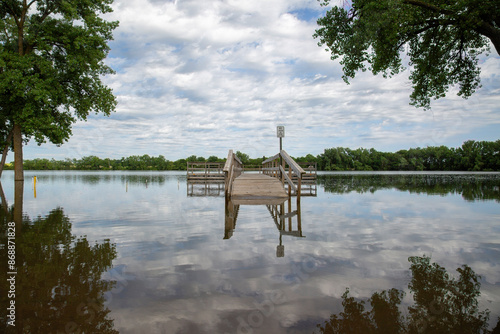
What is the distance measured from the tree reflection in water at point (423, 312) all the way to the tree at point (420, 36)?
9567 millimetres

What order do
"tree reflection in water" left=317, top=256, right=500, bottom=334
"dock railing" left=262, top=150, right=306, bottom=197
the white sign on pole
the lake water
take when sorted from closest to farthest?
"tree reflection in water" left=317, top=256, right=500, bottom=334 < the lake water < "dock railing" left=262, top=150, right=306, bottom=197 < the white sign on pole

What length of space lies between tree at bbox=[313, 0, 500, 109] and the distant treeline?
7046 centimetres

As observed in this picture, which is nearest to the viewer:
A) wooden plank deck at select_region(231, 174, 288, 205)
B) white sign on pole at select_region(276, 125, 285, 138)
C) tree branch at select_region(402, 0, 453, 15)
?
tree branch at select_region(402, 0, 453, 15)

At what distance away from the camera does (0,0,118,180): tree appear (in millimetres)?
19797

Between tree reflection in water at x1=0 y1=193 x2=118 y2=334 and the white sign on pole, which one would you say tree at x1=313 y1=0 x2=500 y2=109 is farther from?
tree reflection in water at x1=0 y1=193 x2=118 y2=334

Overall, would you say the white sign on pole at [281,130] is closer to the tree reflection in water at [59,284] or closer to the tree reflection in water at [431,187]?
the tree reflection in water at [431,187]

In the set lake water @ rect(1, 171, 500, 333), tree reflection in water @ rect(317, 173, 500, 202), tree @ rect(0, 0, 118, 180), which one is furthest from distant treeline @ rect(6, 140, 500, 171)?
lake water @ rect(1, 171, 500, 333)

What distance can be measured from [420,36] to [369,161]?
11023cm

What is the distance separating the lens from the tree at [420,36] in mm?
10680

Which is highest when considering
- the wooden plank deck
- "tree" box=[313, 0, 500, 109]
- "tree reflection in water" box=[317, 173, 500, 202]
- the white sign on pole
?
"tree" box=[313, 0, 500, 109]

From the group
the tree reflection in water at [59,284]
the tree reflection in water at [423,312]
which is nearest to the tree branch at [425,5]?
the tree reflection in water at [423,312]

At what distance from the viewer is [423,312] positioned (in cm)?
344

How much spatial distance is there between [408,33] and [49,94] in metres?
20.8

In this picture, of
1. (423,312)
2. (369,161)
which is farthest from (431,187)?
(369,161)
